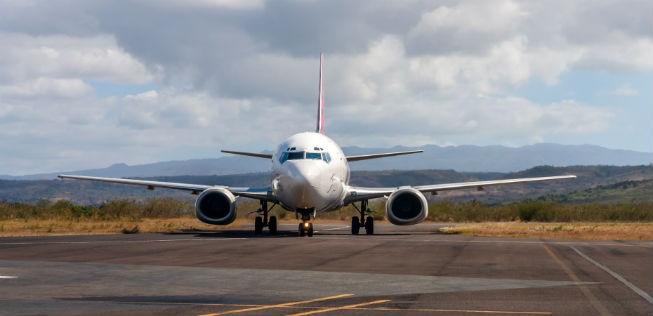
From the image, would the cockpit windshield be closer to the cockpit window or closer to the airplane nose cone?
the cockpit window

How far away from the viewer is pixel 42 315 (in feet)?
37.4

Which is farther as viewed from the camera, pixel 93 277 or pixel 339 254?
pixel 339 254

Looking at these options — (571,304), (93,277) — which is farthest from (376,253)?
(571,304)

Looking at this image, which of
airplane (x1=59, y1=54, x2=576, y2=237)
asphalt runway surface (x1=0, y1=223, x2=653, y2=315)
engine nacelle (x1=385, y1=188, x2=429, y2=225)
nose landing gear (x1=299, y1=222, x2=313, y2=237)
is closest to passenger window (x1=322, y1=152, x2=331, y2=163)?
airplane (x1=59, y1=54, x2=576, y2=237)

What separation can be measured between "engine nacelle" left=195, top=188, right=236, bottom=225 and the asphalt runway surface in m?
8.00

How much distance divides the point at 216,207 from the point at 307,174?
5830 mm

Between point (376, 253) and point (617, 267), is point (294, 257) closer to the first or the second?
point (376, 253)

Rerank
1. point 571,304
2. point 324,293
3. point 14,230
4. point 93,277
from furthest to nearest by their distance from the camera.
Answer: point 14,230, point 93,277, point 324,293, point 571,304

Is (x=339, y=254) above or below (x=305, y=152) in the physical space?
below

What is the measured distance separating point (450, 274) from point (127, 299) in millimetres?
6879

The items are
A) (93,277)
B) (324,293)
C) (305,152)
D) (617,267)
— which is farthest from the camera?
(305,152)

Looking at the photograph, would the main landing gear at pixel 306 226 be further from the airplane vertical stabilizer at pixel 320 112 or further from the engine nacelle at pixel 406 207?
the airplane vertical stabilizer at pixel 320 112

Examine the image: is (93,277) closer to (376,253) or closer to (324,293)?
(324,293)

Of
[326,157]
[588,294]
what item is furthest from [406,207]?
[588,294]
